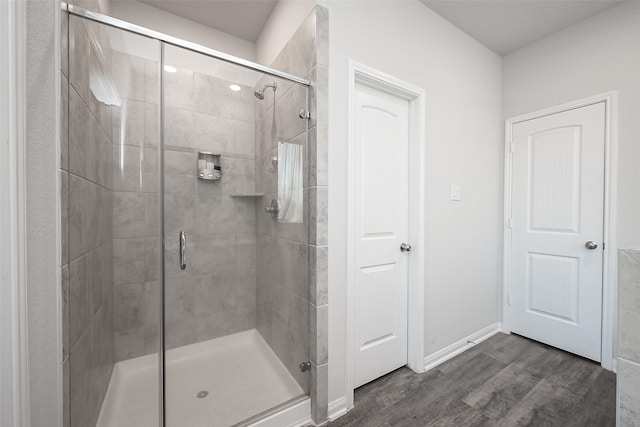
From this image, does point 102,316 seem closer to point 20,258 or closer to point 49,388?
point 49,388

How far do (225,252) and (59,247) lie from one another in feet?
2.91

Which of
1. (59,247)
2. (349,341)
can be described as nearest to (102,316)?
(59,247)

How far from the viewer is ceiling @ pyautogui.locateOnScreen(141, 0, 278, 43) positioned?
6.31 feet

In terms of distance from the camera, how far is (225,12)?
202cm

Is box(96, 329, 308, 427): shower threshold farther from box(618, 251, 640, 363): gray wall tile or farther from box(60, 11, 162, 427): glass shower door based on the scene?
box(618, 251, 640, 363): gray wall tile

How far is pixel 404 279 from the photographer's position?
1896 millimetres

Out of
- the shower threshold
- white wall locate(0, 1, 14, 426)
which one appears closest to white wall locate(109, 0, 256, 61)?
white wall locate(0, 1, 14, 426)

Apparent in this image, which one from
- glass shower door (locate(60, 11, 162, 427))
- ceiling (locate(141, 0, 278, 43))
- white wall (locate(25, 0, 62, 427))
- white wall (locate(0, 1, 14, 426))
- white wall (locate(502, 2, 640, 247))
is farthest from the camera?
ceiling (locate(141, 0, 278, 43))

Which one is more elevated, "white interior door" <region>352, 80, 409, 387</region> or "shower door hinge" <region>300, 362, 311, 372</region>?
"white interior door" <region>352, 80, 409, 387</region>

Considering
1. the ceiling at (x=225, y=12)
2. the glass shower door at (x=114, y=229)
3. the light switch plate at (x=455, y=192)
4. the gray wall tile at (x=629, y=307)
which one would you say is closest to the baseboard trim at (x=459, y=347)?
the light switch plate at (x=455, y=192)

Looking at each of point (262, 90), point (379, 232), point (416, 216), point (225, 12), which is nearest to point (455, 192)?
point (416, 216)

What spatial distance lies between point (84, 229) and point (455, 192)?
2.42 meters

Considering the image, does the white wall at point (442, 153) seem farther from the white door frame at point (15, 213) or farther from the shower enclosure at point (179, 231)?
the white door frame at point (15, 213)

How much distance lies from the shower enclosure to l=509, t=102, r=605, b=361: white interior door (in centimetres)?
223
